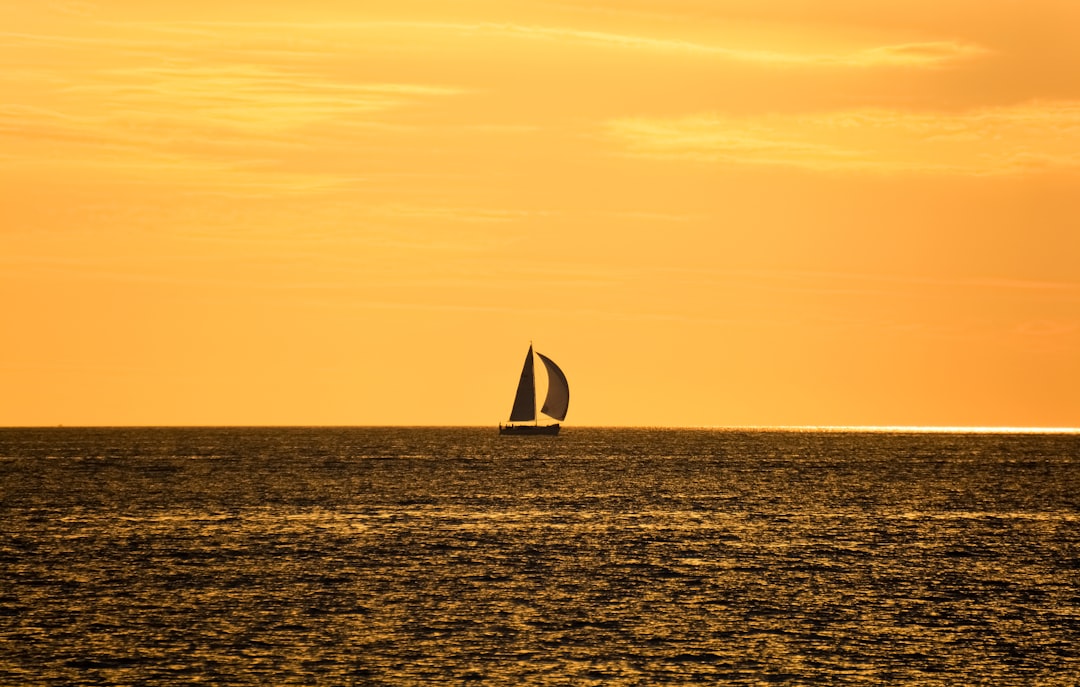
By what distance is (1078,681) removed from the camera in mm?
45031

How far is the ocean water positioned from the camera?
4688cm

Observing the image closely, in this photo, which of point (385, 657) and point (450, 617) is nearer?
point (385, 657)

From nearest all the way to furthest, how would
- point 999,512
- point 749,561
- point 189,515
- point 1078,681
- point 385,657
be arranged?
point 1078,681
point 385,657
point 749,561
point 189,515
point 999,512

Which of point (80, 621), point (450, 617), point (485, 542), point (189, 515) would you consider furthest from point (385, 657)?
point (189, 515)

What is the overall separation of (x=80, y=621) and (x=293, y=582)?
1370cm

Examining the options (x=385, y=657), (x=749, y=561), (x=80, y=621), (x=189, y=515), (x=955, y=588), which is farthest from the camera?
(x=189, y=515)

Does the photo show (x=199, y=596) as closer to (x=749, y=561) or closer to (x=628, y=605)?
(x=628, y=605)

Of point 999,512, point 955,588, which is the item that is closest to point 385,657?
point 955,588

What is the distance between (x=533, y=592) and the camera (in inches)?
2514

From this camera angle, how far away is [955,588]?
6662cm

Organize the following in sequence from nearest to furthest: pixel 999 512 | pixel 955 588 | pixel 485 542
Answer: pixel 955 588 → pixel 485 542 → pixel 999 512

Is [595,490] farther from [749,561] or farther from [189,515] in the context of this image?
[749,561]

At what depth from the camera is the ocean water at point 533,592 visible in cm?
4688

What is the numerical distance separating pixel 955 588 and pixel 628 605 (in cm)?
1668
